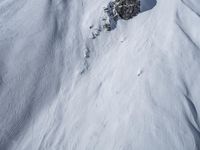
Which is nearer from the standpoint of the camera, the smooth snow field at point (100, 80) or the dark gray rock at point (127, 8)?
the smooth snow field at point (100, 80)

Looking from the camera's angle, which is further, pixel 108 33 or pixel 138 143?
pixel 108 33

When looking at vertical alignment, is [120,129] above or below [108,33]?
below

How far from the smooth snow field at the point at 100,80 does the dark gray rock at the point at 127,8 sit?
0.64 ft

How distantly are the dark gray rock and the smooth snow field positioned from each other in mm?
195

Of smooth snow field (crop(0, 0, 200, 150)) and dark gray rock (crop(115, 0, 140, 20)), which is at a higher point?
dark gray rock (crop(115, 0, 140, 20))

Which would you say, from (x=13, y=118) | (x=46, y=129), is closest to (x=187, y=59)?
(x=46, y=129)

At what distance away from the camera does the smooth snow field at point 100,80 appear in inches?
247

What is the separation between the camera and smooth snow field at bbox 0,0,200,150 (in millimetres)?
6277

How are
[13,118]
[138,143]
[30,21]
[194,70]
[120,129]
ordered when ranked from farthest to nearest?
1. [30,21]
2. [13,118]
3. [194,70]
4. [120,129]
5. [138,143]

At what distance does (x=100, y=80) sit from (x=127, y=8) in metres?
2.90

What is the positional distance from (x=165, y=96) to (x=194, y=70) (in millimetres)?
1145

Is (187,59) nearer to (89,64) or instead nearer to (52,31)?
(89,64)

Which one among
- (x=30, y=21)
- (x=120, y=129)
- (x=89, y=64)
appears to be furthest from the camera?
(x=30, y=21)

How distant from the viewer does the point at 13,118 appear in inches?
289
